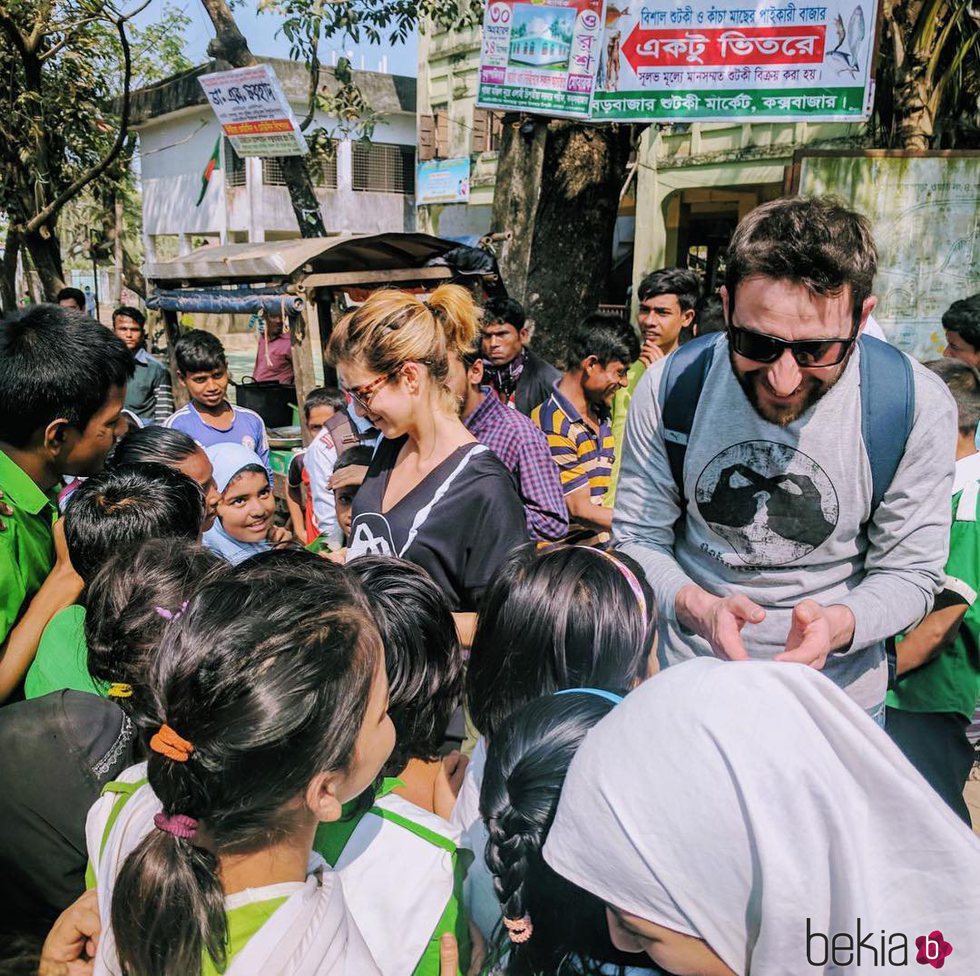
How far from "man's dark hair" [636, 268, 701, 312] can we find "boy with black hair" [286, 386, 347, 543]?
1.80 meters

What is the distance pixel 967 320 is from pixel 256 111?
6186mm

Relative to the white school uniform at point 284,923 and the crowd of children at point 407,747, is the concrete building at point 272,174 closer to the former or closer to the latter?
the crowd of children at point 407,747

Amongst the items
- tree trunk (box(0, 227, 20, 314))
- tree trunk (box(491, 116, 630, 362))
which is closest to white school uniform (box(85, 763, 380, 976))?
tree trunk (box(491, 116, 630, 362))

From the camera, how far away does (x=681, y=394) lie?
1.87 m

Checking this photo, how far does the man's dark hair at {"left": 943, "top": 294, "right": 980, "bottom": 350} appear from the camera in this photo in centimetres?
360

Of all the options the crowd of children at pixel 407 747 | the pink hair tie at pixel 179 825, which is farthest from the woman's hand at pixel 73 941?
the pink hair tie at pixel 179 825

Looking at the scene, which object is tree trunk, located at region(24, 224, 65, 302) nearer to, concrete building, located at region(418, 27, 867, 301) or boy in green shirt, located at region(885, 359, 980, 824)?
concrete building, located at region(418, 27, 867, 301)

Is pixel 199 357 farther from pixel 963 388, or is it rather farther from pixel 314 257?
pixel 963 388

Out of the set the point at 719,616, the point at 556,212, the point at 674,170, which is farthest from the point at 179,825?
the point at 674,170

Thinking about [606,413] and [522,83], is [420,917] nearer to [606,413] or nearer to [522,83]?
[606,413]

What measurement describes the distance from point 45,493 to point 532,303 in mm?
4380

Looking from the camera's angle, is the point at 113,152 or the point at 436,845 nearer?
the point at 436,845

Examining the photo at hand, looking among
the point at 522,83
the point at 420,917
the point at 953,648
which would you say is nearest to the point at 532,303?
the point at 522,83

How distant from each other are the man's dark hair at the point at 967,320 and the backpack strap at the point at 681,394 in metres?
2.31
